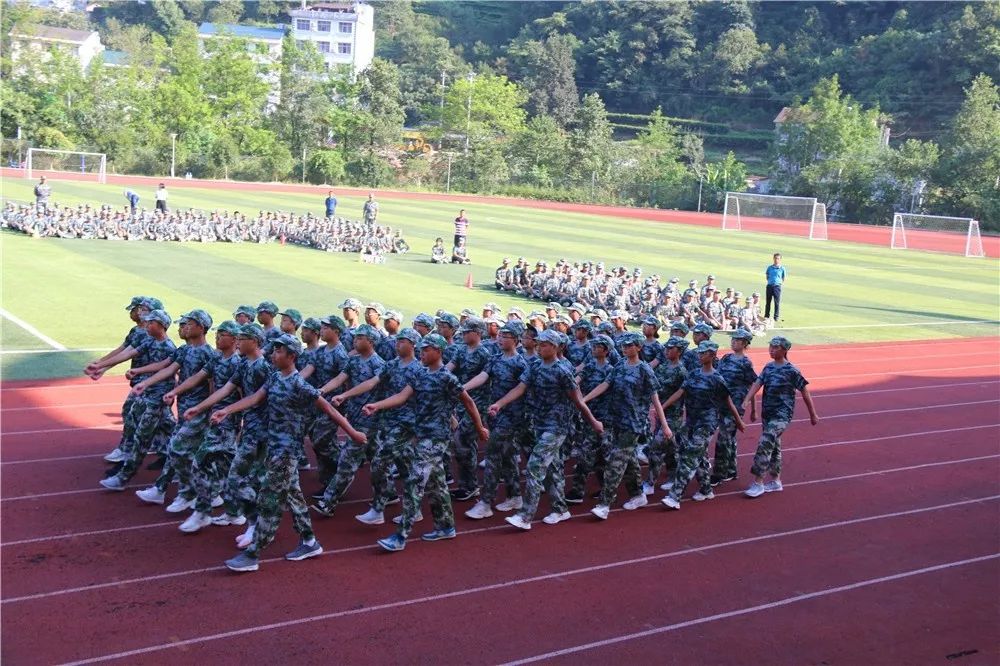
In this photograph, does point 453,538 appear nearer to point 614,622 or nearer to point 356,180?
point 614,622

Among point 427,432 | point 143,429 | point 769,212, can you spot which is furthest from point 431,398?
point 769,212

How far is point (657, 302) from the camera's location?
22.2 metres

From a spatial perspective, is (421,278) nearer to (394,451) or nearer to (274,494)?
(394,451)

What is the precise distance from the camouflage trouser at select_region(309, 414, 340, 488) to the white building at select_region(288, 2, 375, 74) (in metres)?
114

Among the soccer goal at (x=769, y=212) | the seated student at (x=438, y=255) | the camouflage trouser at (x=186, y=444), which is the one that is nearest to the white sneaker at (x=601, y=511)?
the camouflage trouser at (x=186, y=444)

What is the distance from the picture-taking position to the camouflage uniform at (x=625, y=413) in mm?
9867

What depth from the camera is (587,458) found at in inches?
420

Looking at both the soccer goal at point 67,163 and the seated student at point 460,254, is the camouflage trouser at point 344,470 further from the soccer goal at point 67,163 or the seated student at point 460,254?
the soccer goal at point 67,163

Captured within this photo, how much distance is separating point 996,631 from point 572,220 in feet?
163

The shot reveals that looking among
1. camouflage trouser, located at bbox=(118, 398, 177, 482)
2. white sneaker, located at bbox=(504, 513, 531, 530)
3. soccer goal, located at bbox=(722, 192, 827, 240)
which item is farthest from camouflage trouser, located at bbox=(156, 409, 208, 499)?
soccer goal, located at bbox=(722, 192, 827, 240)

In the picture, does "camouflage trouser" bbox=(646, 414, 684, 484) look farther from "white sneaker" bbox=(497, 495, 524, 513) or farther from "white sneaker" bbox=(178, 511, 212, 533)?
"white sneaker" bbox=(178, 511, 212, 533)

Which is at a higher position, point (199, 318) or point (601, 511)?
point (199, 318)

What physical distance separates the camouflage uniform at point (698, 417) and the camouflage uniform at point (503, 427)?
1756 millimetres

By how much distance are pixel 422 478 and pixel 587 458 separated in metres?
2.52
